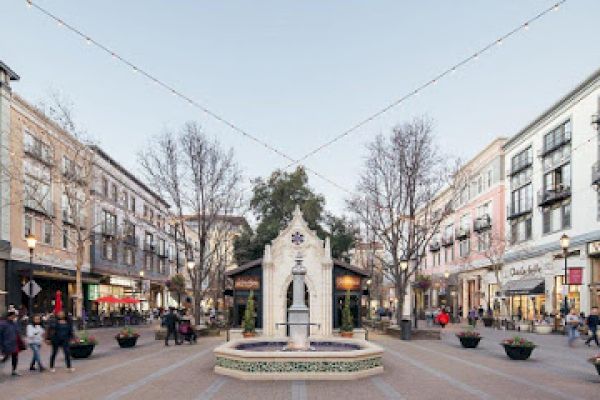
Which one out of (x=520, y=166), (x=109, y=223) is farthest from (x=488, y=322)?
(x=109, y=223)

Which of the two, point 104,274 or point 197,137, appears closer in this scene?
point 197,137

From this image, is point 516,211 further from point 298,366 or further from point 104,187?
point 298,366

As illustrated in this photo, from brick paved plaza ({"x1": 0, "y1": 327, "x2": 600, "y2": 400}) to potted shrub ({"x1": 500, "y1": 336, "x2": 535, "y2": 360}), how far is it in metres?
0.34

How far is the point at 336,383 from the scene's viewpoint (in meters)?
15.2

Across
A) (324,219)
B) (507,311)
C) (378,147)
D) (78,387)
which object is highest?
(378,147)

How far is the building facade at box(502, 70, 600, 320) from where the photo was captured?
37312mm

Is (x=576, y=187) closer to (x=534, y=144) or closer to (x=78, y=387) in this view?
(x=534, y=144)

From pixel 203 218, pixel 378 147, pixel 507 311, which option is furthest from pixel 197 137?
pixel 507 311

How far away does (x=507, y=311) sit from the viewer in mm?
51875

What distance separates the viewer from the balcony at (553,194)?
40716mm

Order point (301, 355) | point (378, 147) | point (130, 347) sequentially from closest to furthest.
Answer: point (301, 355), point (130, 347), point (378, 147)

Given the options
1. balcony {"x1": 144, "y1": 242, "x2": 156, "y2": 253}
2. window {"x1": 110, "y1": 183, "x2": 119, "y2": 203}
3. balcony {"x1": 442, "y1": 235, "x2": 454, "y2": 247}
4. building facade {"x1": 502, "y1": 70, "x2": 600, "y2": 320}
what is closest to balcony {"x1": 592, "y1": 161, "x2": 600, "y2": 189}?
building facade {"x1": 502, "y1": 70, "x2": 600, "y2": 320}

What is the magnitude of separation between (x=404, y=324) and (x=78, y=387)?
20.0 metres

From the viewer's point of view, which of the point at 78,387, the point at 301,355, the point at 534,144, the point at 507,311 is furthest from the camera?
the point at 507,311
